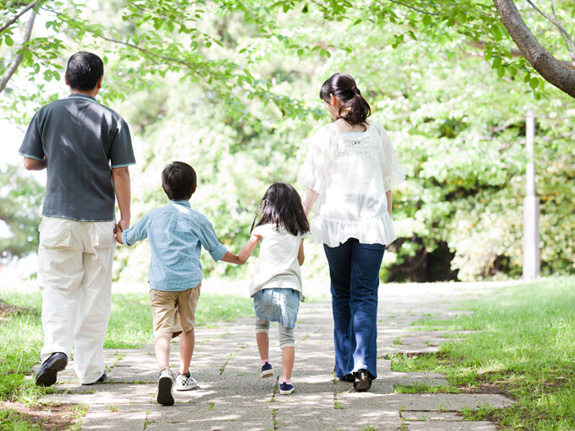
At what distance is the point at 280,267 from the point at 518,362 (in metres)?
1.85

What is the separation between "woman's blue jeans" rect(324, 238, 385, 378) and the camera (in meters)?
3.83

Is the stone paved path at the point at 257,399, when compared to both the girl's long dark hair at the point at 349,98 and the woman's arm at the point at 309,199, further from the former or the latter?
the girl's long dark hair at the point at 349,98

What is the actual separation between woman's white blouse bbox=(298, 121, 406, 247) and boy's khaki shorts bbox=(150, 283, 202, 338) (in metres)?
0.82

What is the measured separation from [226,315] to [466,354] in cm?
363

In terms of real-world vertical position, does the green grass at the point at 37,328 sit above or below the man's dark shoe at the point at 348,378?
above

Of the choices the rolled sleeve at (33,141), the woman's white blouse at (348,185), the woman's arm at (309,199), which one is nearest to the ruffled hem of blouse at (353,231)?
the woman's white blouse at (348,185)

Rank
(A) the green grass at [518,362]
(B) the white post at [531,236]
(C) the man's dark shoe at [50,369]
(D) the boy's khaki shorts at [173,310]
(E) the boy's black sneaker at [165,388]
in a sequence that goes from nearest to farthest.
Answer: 1. (A) the green grass at [518,362]
2. (E) the boy's black sneaker at [165,388]
3. (C) the man's dark shoe at [50,369]
4. (D) the boy's khaki shorts at [173,310]
5. (B) the white post at [531,236]

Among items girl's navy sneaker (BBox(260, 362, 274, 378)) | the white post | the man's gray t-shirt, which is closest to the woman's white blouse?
girl's navy sneaker (BBox(260, 362, 274, 378))

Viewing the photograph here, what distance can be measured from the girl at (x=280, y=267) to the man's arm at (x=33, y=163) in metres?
1.31

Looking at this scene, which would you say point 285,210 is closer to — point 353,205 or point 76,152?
point 353,205

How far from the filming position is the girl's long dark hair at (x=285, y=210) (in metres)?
3.88

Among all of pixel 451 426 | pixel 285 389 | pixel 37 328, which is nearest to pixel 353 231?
pixel 285 389

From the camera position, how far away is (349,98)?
155 inches

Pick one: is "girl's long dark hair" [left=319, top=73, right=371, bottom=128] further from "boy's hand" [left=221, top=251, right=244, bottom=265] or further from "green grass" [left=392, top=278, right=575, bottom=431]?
"green grass" [left=392, top=278, right=575, bottom=431]
